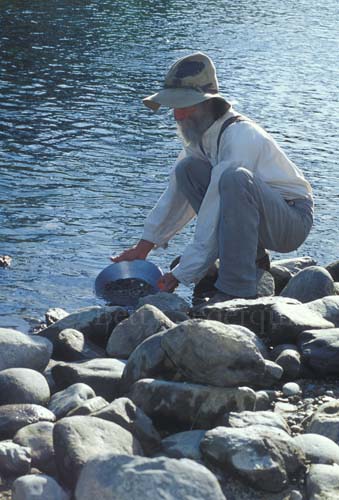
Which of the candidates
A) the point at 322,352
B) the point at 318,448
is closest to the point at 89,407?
the point at 318,448

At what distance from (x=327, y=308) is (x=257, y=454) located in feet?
7.03

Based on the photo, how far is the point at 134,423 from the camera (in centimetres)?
409

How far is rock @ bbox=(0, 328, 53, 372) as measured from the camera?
Answer: 16.4 ft

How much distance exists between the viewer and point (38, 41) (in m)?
19.5

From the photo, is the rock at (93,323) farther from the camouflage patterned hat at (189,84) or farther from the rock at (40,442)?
the rock at (40,442)

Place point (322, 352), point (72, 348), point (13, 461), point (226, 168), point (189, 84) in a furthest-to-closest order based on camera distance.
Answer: point (189, 84) → point (226, 168) → point (72, 348) → point (322, 352) → point (13, 461)

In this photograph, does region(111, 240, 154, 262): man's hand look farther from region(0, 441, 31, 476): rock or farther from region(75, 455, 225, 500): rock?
region(75, 455, 225, 500): rock

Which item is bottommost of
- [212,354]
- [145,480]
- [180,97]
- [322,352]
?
[322,352]

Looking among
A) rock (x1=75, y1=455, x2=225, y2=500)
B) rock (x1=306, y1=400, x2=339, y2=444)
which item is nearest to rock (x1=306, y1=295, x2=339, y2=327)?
rock (x1=306, y1=400, x2=339, y2=444)

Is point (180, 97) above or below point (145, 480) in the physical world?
above

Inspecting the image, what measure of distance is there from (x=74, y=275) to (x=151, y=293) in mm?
819

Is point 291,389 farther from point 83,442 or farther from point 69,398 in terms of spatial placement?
point 83,442

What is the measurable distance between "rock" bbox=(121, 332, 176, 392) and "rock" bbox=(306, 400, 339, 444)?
0.73 meters

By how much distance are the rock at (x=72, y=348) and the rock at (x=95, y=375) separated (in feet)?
1.37
